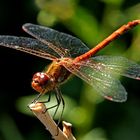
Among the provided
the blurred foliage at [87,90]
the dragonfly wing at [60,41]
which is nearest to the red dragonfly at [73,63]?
the dragonfly wing at [60,41]

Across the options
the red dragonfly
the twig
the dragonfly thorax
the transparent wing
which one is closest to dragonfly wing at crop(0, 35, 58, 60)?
the red dragonfly

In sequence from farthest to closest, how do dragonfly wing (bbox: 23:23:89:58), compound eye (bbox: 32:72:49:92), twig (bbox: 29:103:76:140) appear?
dragonfly wing (bbox: 23:23:89:58) < compound eye (bbox: 32:72:49:92) < twig (bbox: 29:103:76:140)

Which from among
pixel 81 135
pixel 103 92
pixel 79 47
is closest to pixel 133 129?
pixel 81 135

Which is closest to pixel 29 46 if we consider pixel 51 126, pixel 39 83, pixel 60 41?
pixel 60 41

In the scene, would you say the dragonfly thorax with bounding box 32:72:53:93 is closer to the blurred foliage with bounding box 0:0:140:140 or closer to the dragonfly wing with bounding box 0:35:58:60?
the dragonfly wing with bounding box 0:35:58:60

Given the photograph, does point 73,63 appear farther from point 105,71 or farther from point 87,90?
point 87,90

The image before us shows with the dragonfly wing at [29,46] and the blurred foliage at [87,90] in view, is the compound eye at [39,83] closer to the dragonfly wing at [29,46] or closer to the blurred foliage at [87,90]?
the dragonfly wing at [29,46]
